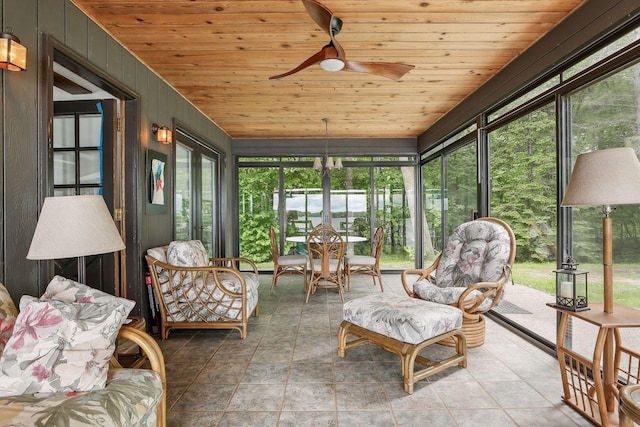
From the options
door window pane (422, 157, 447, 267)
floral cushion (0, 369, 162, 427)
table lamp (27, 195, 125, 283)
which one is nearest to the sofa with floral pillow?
floral cushion (0, 369, 162, 427)

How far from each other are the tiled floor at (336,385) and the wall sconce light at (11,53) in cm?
195

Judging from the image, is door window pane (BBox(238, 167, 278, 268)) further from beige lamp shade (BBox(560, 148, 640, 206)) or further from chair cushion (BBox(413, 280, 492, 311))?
beige lamp shade (BBox(560, 148, 640, 206))

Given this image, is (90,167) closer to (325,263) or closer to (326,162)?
(325,263)

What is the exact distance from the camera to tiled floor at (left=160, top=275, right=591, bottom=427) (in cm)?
188

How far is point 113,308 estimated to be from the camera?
4.85 ft

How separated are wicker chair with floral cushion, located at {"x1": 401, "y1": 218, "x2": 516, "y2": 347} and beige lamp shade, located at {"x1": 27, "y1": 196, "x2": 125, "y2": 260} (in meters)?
2.33

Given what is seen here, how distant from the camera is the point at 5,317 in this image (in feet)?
4.80

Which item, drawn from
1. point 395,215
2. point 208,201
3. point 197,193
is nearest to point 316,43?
point 197,193

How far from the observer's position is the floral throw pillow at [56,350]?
50.3 inches

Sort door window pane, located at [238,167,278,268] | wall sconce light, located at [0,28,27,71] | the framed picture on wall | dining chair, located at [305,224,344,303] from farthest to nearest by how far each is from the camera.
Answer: door window pane, located at [238,167,278,268] < dining chair, located at [305,224,344,303] < the framed picture on wall < wall sconce light, located at [0,28,27,71]

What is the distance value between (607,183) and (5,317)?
108 inches

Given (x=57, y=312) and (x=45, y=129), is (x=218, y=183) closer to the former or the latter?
(x=45, y=129)

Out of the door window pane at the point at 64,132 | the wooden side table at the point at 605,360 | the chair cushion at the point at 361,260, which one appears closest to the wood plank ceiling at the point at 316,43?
the door window pane at the point at 64,132

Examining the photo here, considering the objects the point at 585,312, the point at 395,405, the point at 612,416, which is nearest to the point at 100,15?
the point at 395,405
